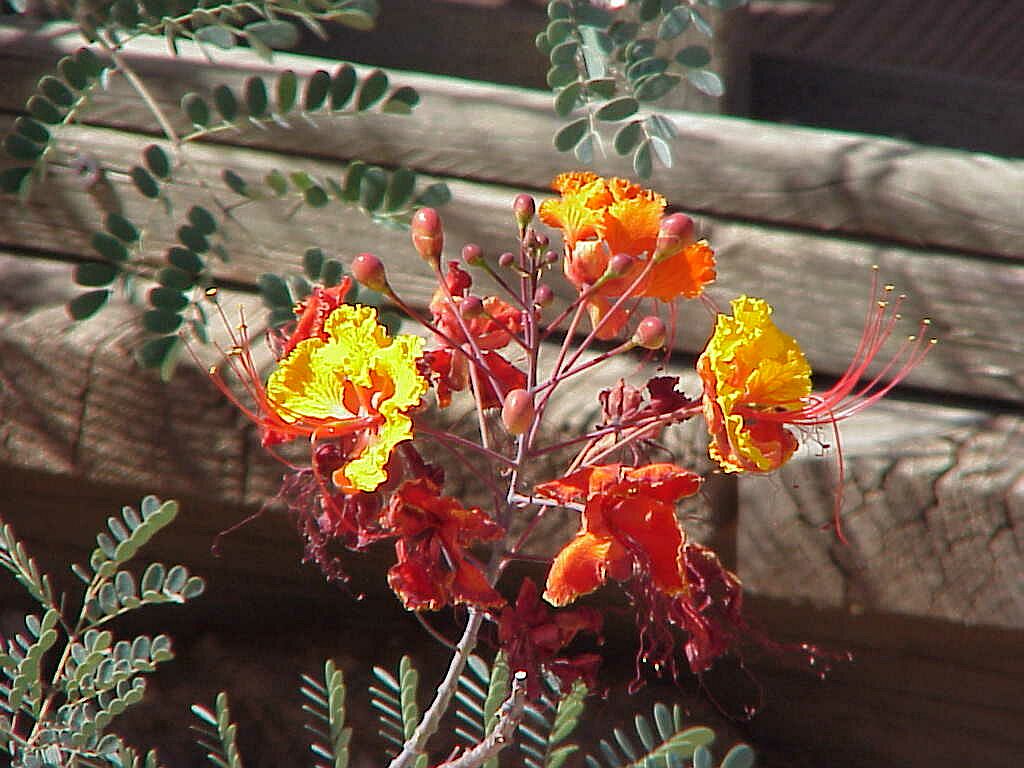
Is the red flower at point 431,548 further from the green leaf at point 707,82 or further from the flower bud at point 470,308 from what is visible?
the green leaf at point 707,82

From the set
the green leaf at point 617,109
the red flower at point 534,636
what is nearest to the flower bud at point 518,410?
the red flower at point 534,636

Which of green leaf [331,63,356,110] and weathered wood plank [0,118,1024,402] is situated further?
weathered wood plank [0,118,1024,402]

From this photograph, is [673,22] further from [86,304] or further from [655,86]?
[86,304]

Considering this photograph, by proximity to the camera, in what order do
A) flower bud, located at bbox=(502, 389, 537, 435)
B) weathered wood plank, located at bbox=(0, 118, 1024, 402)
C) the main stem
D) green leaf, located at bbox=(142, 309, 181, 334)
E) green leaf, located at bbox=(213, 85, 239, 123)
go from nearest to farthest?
1. flower bud, located at bbox=(502, 389, 537, 435)
2. the main stem
3. green leaf, located at bbox=(142, 309, 181, 334)
4. green leaf, located at bbox=(213, 85, 239, 123)
5. weathered wood plank, located at bbox=(0, 118, 1024, 402)

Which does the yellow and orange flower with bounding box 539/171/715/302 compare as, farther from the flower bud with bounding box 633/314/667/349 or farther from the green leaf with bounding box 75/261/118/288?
the green leaf with bounding box 75/261/118/288

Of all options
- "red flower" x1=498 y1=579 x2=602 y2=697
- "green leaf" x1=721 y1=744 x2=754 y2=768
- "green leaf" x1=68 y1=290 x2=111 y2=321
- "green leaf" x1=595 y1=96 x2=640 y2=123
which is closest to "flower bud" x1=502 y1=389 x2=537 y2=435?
"red flower" x1=498 y1=579 x2=602 y2=697

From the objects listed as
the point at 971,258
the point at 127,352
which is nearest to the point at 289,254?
the point at 127,352

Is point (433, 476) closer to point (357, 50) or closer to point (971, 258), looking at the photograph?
point (971, 258)
